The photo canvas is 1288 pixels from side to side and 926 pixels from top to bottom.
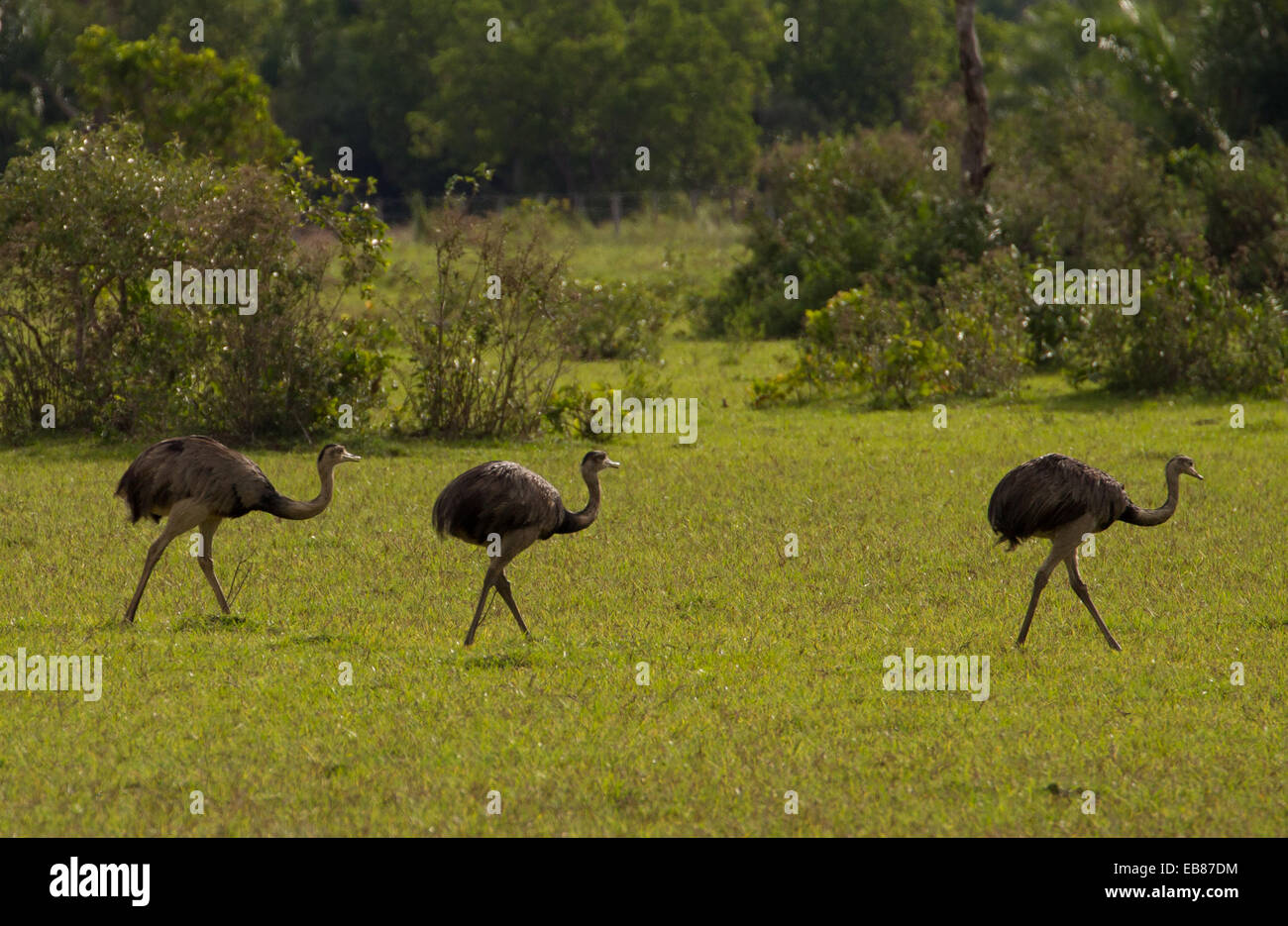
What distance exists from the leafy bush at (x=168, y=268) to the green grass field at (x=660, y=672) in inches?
103

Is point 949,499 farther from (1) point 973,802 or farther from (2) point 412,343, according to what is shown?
(1) point 973,802

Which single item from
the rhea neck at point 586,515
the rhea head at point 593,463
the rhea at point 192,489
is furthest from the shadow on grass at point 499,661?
the rhea at point 192,489

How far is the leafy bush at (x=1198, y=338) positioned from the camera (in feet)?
71.2

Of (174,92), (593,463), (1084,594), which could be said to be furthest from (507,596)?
(174,92)

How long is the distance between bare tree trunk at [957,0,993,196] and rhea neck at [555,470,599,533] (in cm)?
1914

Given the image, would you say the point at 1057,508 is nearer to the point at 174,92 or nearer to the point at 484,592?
the point at 484,592

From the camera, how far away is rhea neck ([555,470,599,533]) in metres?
10.0

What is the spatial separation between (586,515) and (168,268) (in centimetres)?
949

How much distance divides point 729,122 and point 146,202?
37876mm

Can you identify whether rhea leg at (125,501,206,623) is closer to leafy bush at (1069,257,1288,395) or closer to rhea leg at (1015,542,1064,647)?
rhea leg at (1015,542,1064,647)

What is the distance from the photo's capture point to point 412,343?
1858cm
